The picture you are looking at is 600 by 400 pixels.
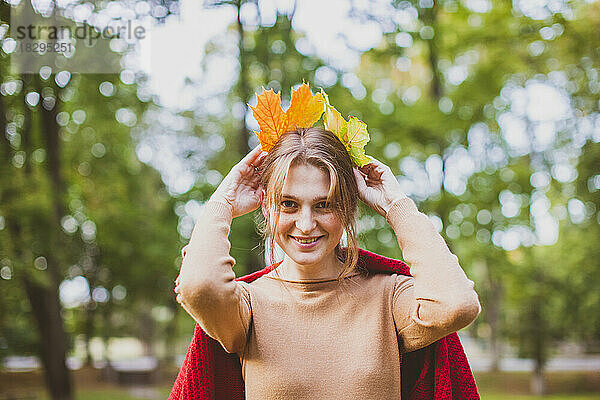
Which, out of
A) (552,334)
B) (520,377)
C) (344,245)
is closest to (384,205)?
(344,245)

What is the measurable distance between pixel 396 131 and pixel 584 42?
3.38 metres

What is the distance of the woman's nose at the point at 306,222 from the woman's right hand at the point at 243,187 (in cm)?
20

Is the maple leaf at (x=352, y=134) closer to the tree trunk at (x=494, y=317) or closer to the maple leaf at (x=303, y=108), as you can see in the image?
the maple leaf at (x=303, y=108)

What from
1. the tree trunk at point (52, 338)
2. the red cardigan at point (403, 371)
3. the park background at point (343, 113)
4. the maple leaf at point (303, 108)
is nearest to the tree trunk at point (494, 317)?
the park background at point (343, 113)

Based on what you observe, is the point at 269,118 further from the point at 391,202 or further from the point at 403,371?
the point at 403,371

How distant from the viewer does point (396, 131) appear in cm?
1037

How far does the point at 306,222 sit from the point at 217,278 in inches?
11.8

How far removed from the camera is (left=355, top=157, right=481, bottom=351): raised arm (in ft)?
5.98

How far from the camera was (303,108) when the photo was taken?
7.12 feet

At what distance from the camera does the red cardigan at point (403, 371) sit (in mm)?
A: 2055

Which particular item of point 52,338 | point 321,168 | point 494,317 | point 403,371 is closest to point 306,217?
point 321,168

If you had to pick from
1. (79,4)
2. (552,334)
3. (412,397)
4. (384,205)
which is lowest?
(552,334)

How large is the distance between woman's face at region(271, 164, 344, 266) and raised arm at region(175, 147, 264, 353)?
17cm

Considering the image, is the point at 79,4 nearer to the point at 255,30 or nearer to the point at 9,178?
the point at 9,178
